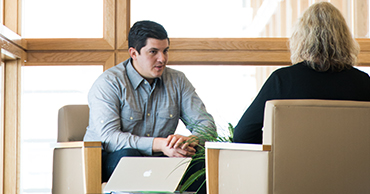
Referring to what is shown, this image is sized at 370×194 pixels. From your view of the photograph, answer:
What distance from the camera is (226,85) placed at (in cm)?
348

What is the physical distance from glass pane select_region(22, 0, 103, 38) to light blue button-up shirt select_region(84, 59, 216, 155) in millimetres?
827

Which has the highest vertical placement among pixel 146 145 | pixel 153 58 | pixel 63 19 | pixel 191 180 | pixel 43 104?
pixel 63 19

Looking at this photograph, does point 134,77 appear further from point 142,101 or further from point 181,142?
point 181,142

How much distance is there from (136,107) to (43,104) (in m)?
1.13

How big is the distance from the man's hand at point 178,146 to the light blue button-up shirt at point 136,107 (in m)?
0.14

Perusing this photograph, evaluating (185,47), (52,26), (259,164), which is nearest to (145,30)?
(185,47)

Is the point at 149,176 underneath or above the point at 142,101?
underneath

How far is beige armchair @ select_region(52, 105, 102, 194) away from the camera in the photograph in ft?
6.65

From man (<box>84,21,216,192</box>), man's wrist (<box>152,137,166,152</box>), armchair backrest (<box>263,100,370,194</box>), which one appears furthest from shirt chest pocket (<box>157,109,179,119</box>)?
armchair backrest (<box>263,100,370,194</box>)

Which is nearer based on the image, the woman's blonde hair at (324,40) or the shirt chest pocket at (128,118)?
the woman's blonde hair at (324,40)

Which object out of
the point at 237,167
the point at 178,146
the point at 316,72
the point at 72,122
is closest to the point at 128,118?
the point at 72,122

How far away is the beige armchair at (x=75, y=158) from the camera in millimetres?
2027

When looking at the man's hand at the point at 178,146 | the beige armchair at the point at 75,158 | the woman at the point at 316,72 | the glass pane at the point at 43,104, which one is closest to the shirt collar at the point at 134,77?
the beige armchair at the point at 75,158

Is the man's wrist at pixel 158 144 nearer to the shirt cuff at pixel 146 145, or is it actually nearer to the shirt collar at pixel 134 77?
the shirt cuff at pixel 146 145
